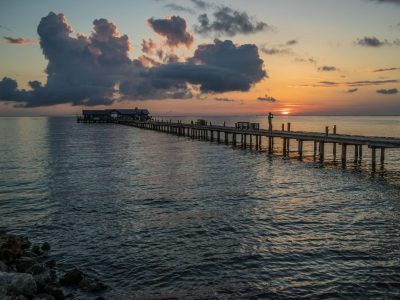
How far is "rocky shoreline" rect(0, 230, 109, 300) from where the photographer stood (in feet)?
35.3

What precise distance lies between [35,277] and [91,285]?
6.43 ft

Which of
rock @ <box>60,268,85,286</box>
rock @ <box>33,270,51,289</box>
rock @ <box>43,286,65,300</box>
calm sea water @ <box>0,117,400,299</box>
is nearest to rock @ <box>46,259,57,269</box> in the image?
calm sea water @ <box>0,117,400,299</box>

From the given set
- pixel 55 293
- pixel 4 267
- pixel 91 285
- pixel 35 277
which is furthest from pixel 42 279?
pixel 91 285

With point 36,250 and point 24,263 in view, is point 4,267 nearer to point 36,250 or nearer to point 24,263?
point 24,263

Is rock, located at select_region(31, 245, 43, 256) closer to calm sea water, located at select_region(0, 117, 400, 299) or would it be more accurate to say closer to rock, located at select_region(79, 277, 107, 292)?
calm sea water, located at select_region(0, 117, 400, 299)

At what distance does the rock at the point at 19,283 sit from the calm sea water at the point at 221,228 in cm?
229

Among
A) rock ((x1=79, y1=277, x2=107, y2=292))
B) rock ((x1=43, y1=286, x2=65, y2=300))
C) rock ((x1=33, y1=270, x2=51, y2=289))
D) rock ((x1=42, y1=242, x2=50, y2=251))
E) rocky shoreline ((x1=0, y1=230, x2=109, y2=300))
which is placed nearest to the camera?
rocky shoreline ((x1=0, y1=230, x2=109, y2=300))

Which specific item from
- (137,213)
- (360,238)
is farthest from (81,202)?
(360,238)

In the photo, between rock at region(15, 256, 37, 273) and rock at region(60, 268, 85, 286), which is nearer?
rock at region(60, 268, 85, 286)

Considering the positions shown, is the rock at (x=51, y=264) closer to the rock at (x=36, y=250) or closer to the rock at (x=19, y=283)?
the rock at (x=36, y=250)

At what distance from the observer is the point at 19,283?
10.8 m

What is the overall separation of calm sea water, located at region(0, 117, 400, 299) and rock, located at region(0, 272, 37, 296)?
2.29m

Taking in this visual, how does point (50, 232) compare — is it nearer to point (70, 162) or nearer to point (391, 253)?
point (391, 253)

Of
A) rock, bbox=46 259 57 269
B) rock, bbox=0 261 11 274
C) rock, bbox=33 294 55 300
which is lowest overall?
rock, bbox=46 259 57 269
